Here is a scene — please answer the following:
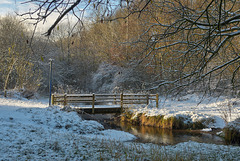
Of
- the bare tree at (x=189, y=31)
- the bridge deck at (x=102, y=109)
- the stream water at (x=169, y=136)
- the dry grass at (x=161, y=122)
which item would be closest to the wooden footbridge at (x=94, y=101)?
the bridge deck at (x=102, y=109)

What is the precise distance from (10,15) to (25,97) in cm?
967

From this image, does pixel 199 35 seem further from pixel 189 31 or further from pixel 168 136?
pixel 168 136

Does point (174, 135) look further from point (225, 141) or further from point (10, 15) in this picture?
point (10, 15)

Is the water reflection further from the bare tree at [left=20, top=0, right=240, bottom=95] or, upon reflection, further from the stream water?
the bare tree at [left=20, top=0, right=240, bottom=95]

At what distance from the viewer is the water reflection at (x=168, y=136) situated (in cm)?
959

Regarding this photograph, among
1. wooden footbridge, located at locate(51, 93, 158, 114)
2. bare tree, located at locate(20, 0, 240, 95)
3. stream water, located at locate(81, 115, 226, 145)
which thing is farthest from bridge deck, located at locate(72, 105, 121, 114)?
bare tree, located at locate(20, 0, 240, 95)

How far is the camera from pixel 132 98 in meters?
16.0

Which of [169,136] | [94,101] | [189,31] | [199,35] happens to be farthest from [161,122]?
[189,31]

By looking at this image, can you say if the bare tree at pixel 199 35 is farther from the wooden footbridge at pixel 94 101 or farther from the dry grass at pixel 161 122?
the wooden footbridge at pixel 94 101

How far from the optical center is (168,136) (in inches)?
416

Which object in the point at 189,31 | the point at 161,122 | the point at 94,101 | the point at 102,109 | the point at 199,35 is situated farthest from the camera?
the point at 102,109

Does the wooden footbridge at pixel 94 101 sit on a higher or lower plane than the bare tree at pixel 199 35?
lower

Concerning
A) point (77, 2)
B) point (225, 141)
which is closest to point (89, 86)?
point (225, 141)

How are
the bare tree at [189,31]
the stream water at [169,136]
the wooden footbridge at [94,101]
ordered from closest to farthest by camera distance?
the bare tree at [189,31] < the stream water at [169,136] < the wooden footbridge at [94,101]
